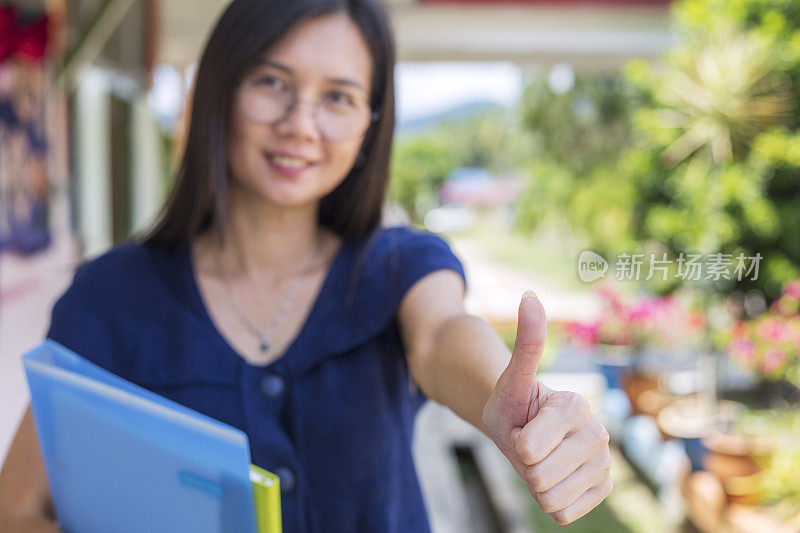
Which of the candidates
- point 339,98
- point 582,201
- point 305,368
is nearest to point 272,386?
point 305,368

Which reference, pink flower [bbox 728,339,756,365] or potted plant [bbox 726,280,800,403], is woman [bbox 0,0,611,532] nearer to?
potted plant [bbox 726,280,800,403]

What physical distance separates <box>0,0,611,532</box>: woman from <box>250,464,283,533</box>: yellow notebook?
27cm

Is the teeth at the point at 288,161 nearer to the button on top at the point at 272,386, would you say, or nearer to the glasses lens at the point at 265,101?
the glasses lens at the point at 265,101

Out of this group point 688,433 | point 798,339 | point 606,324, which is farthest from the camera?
point 606,324

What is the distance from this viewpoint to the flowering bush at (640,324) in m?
4.17

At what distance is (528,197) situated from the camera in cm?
656

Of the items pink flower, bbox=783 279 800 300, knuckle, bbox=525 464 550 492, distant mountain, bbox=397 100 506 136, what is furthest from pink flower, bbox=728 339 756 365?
knuckle, bbox=525 464 550 492

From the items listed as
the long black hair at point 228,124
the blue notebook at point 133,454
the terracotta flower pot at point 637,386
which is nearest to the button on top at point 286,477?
the blue notebook at point 133,454

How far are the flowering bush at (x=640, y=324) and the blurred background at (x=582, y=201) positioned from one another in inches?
0.6

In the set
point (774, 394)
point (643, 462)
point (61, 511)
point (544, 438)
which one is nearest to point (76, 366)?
point (61, 511)

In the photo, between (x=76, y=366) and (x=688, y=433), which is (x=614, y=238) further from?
(x=76, y=366)

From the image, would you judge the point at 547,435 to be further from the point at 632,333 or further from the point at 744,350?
the point at 632,333

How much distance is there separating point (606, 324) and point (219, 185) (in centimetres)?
402

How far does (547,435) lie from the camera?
0.54 meters
